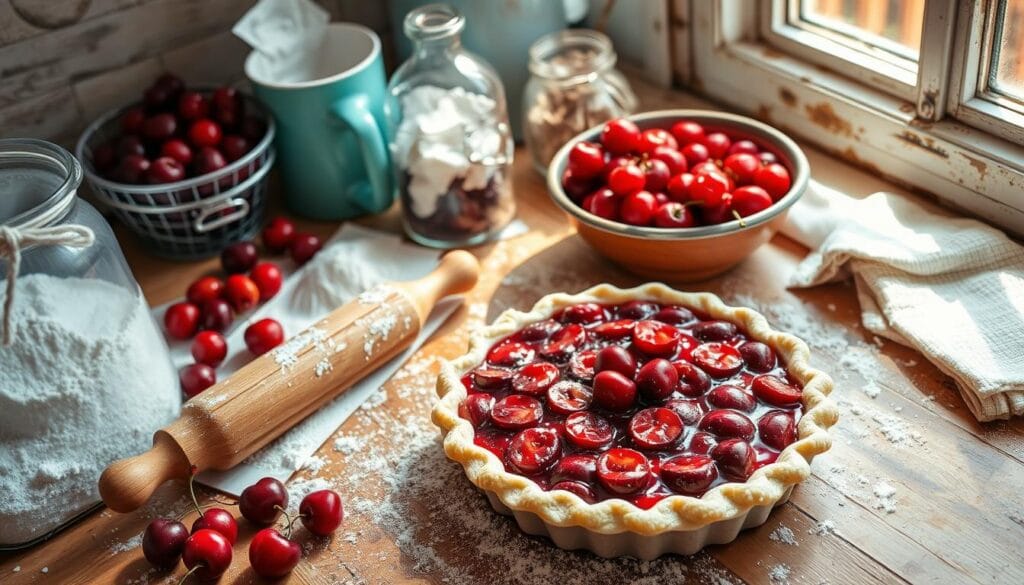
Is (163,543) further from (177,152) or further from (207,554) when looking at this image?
(177,152)

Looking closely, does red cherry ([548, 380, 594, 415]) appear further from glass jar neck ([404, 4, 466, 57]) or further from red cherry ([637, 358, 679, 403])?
glass jar neck ([404, 4, 466, 57])

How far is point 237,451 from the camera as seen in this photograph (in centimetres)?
125

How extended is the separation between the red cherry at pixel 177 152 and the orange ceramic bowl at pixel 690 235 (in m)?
0.56

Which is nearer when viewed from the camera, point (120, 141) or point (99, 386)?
point (99, 386)

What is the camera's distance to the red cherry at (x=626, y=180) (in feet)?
4.68

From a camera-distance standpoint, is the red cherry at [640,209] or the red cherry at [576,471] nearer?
the red cherry at [576,471]

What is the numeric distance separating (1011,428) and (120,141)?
132cm

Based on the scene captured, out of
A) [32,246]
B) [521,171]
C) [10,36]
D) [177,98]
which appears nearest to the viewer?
[32,246]

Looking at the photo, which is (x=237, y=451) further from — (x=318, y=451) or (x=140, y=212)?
(x=140, y=212)

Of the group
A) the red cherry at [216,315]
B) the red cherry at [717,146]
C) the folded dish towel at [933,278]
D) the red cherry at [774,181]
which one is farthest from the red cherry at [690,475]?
the red cherry at [216,315]

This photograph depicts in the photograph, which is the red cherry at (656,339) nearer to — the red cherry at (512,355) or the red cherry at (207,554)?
the red cherry at (512,355)

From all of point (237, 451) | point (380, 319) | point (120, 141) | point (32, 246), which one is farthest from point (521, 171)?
point (32, 246)

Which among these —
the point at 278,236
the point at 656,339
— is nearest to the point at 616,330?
the point at 656,339

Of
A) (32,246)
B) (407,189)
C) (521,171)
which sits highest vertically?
(32,246)
